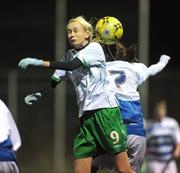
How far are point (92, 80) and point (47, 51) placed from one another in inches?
537

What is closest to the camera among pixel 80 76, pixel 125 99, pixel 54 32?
pixel 80 76

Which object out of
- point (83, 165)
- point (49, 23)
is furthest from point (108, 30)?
point (49, 23)

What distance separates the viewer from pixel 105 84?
8.80 metres

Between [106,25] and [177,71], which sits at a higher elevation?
[106,25]

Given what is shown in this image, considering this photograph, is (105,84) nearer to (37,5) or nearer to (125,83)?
(125,83)

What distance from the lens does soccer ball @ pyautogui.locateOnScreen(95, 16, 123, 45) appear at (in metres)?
9.16

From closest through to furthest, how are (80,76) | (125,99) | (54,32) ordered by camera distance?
(80,76), (125,99), (54,32)

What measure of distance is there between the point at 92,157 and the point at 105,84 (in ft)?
2.31

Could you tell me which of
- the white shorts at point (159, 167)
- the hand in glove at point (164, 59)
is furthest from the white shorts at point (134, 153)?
the white shorts at point (159, 167)

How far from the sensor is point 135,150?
952cm

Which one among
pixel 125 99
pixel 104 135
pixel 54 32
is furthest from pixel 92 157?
A: pixel 54 32

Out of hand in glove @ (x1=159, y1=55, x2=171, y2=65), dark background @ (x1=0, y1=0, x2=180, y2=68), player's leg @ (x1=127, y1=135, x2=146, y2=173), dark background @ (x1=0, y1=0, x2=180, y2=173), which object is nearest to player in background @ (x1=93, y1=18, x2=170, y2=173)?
player's leg @ (x1=127, y1=135, x2=146, y2=173)

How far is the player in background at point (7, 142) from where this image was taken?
298 inches

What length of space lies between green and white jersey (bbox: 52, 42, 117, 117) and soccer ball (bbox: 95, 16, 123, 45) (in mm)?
407
